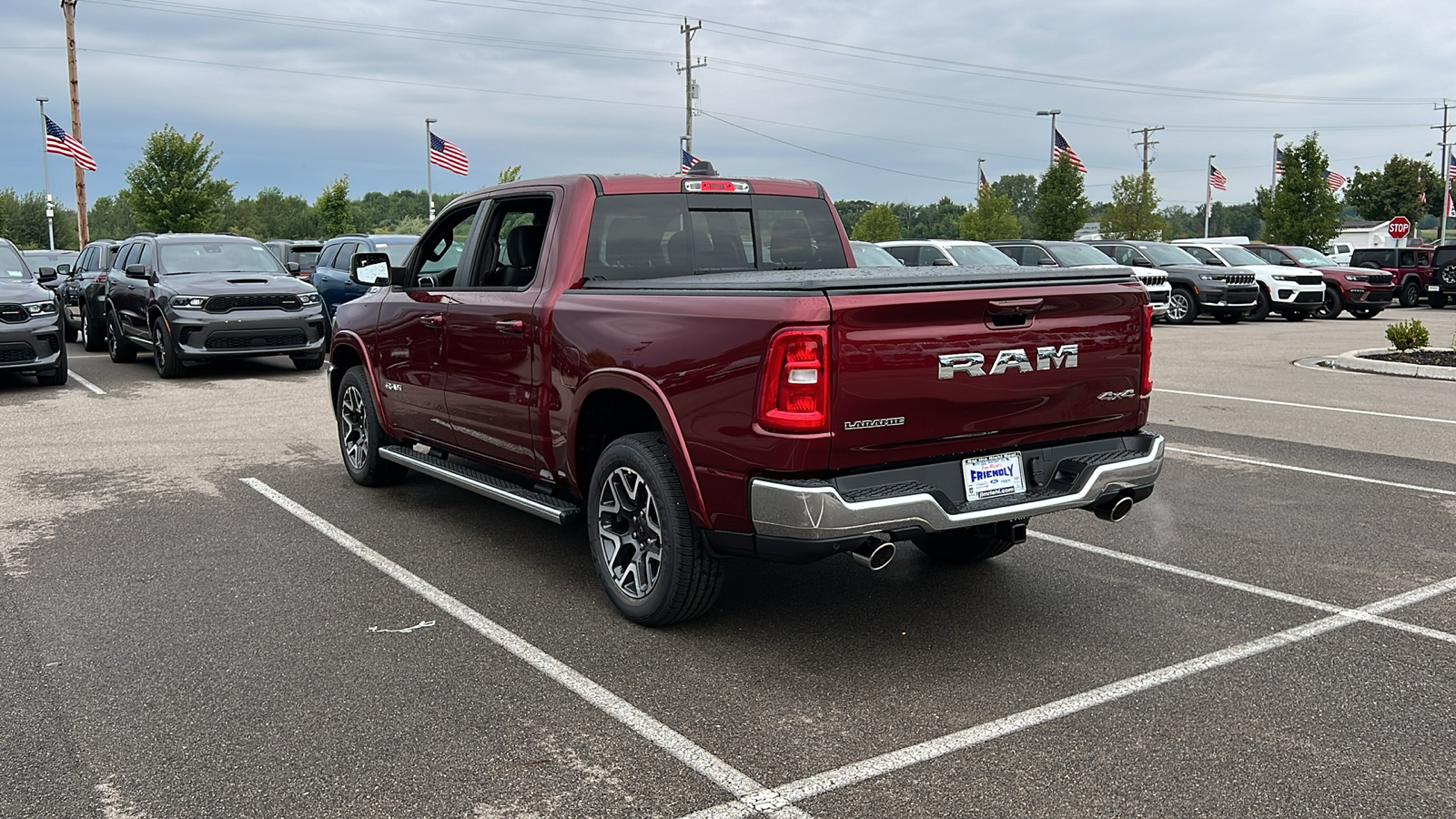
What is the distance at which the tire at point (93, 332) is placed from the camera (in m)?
18.4

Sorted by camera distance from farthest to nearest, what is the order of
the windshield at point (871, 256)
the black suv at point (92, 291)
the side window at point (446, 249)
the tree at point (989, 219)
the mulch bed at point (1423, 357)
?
the tree at point (989, 219) → the windshield at point (871, 256) → the black suv at point (92, 291) → the mulch bed at point (1423, 357) → the side window at point (446, 249)

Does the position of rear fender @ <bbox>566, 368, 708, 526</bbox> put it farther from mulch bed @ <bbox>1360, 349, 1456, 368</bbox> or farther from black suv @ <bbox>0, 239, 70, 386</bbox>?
mulch bed @ <bbox>1360, 349, 1456, 368</bbox>

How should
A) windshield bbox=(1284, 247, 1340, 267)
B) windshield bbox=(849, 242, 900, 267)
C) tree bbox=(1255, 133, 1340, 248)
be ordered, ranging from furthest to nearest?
tree bbox=(1255, 133, 1340, 248) < windshield bbox=(1284, 247, 1340, 267) < windshield bbox=(849, 242, 900, 267)

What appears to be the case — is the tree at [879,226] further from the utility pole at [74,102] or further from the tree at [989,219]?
the utility pole at [74,102]

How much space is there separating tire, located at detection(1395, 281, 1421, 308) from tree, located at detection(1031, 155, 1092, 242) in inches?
602

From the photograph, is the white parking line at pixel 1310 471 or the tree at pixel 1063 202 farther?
the tree at pixel 1063 202

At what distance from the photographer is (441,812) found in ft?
10.9

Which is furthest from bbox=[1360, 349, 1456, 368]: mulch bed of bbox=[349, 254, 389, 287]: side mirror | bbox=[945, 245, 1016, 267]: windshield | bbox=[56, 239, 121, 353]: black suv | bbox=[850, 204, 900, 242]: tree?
bbox=[850, 204, 900, 242]: tree

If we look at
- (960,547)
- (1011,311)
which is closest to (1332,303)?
(960,547)

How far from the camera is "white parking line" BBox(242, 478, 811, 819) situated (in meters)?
3.41

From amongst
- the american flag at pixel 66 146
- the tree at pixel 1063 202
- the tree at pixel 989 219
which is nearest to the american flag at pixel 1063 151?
the tree at pixel 1063 202

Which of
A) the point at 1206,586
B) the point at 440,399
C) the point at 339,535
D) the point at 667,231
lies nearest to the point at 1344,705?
the point at 1206,586

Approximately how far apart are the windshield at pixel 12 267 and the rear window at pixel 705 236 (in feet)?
36.9

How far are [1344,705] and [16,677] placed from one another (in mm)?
4756
